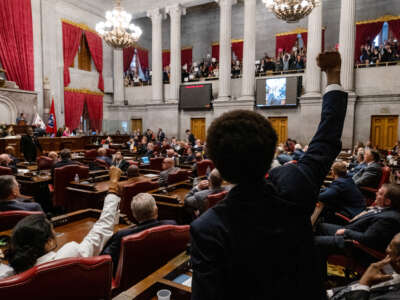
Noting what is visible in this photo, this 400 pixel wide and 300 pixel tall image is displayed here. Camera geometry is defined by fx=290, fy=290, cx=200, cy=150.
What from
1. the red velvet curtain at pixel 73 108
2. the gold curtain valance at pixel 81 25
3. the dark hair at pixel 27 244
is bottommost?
the dark hair at pixel 27 244

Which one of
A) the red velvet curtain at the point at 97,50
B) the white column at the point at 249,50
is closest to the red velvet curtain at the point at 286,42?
the white column at the point at 249,50

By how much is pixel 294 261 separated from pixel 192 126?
14.7m

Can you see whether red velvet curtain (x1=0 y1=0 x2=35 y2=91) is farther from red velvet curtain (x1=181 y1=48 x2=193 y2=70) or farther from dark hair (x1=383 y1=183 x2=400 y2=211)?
dark hair (x1=383 y1=183 x2=400 y2=211)

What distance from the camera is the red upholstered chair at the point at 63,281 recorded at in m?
1.28

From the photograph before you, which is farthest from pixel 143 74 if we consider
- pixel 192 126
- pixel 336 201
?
pixel 336 201

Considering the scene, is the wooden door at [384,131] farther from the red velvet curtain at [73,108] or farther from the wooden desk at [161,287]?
the red velvet curtain at [73,108]

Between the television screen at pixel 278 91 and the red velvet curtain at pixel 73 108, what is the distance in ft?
31.1

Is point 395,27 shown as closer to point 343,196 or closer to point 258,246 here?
point 343,196

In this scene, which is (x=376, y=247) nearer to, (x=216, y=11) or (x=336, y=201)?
(x=336, y=201)

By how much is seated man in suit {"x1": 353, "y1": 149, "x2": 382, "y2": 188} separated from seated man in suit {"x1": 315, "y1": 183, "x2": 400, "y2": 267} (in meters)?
2.33

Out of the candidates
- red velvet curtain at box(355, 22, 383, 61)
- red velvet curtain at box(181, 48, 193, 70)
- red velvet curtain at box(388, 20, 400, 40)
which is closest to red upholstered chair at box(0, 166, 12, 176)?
red velvet curtain at box(355, 22, 383, 61)

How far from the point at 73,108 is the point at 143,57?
6.48m

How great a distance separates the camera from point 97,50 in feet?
54.4

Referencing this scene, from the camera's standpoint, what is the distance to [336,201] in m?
3.33
